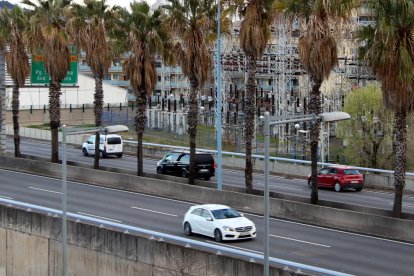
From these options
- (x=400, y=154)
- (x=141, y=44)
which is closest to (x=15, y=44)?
(x=141, y=44)

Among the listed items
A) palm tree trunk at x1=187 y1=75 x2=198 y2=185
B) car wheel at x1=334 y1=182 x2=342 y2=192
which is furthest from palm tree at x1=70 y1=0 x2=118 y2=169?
car wheel at x1=334 y1=182 x2=342 y2=192

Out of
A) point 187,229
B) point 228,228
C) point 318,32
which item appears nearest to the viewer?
point 228,228

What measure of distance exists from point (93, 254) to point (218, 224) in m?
4.45

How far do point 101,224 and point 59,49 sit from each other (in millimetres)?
19639

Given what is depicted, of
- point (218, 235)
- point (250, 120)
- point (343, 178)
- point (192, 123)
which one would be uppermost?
point (250, 120)

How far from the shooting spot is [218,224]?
29234mm

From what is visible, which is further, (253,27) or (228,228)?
(253,27)

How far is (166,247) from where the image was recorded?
25484 mm

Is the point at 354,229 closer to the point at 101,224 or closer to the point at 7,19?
the point at 101,224

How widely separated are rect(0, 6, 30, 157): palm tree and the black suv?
34.6ft

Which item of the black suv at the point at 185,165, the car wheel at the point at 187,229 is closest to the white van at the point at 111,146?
the black suv at the point at 185,165

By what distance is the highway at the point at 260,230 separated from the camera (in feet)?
86.0

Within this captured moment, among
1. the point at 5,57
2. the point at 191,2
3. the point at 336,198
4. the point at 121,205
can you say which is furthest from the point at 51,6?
the point at 336,198

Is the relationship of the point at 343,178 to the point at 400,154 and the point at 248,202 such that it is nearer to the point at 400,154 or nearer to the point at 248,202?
the point at 248,202
